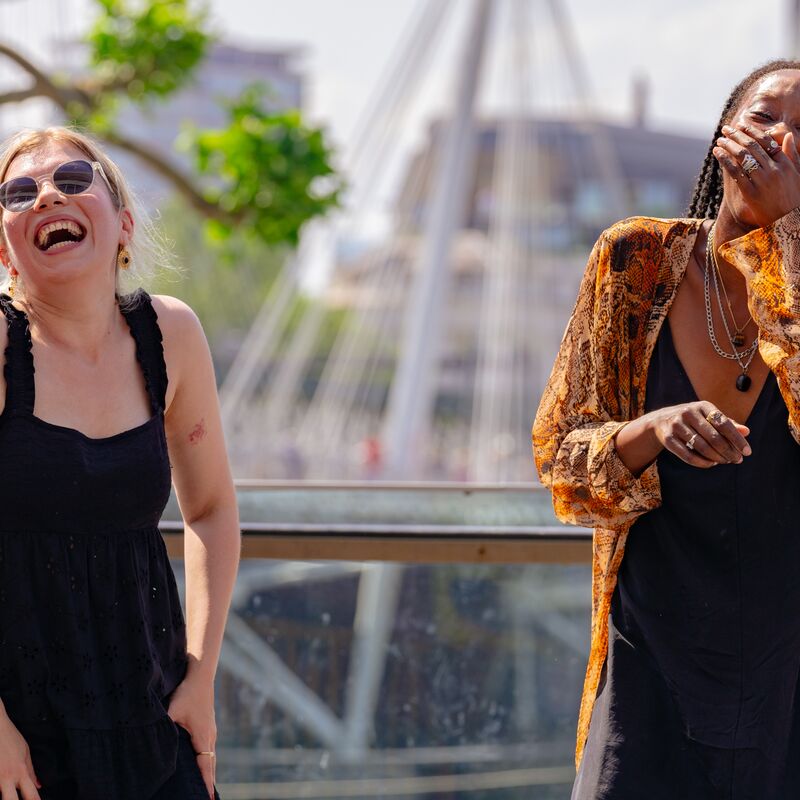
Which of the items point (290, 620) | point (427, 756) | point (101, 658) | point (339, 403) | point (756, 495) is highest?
point (756, 495)

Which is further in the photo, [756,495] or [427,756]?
[427,756]

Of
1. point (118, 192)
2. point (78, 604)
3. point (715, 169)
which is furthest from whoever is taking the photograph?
point (715, 169)

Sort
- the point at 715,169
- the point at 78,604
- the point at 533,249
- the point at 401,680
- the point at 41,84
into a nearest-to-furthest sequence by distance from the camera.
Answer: the point at 78,604 → the point at 715,169 → the point at 401,680 → the point at 41,84 → the point at 533,249

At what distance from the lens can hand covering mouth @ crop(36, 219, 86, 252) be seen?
1982mm

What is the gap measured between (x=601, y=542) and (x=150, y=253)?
2.69 feet

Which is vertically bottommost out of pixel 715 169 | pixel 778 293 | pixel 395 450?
pixel 395 450

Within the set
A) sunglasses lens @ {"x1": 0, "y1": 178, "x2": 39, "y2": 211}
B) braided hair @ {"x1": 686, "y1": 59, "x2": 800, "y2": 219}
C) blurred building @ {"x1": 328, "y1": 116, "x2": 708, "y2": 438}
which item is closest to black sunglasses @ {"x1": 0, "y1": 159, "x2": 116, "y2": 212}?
sunglasses lens @ {"x1": 0, "y1": 178, "x2": 39, "y2": 211}

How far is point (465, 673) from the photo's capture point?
11.3 ft

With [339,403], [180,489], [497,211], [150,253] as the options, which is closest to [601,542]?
[180,489]

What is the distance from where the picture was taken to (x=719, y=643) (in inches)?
76.2

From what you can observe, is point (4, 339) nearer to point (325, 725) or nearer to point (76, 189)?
point (76, 189)

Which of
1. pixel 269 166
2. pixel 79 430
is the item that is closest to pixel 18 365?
pixel 79 430

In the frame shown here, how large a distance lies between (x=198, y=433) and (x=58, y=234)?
0.37 metres

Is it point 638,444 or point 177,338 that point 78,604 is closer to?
point 177,338
